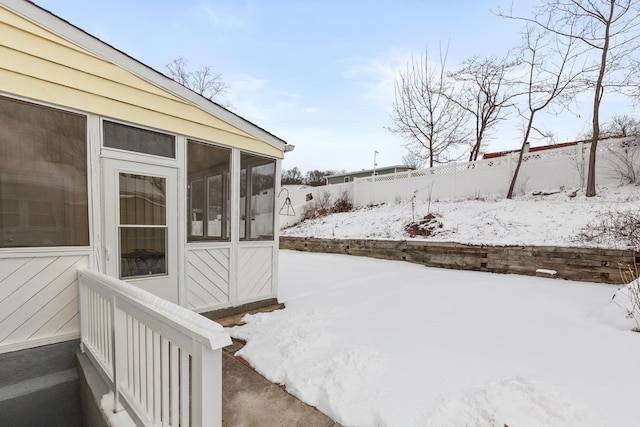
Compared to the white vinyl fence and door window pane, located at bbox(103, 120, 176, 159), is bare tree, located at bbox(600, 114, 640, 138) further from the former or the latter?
door window pane, located at bbox(103, 120, 176, 159)

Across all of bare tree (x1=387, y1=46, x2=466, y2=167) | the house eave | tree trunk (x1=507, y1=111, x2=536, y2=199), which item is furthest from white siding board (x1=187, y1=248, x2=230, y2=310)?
bare tree (x1=387, y1=46, x2=466, y2=167)

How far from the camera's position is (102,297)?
193 centimetres

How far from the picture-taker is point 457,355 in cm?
233

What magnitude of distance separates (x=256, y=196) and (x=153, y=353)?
2.61 metres

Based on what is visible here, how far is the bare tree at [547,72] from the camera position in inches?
326

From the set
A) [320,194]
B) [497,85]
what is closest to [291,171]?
[320,194]

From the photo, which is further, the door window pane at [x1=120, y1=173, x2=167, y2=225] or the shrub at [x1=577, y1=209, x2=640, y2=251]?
the shrub at [x1=577, y1=209, x2=640, y2=251]

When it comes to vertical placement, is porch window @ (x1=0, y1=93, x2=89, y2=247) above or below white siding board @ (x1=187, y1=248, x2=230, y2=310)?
above

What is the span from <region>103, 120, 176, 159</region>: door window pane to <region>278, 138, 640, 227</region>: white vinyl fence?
9.22 m

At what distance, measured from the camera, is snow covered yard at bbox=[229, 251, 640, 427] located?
1654mm

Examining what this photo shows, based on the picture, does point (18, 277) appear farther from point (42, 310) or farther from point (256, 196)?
point (256, 196)

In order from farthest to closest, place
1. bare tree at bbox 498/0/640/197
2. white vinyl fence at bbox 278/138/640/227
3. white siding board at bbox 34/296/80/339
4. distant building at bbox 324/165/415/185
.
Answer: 1. distant building at bbox 324/165/415/185
2. white vinyl fence at bbox 278/138/640/227
3. bare tree at bbox 498/0/640/197
4. white siding board at bbox 34/296/80/339

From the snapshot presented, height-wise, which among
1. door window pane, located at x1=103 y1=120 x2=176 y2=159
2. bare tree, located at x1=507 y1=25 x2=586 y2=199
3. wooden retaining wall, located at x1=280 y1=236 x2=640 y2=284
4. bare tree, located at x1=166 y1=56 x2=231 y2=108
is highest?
bare tree, located at x1=166 y1=56 x2=231 y2=108

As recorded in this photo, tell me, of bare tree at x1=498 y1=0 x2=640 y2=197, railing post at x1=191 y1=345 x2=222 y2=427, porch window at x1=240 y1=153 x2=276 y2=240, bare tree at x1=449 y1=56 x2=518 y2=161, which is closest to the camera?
railing post at x1=191 y1=345 x2=222 y2=427
